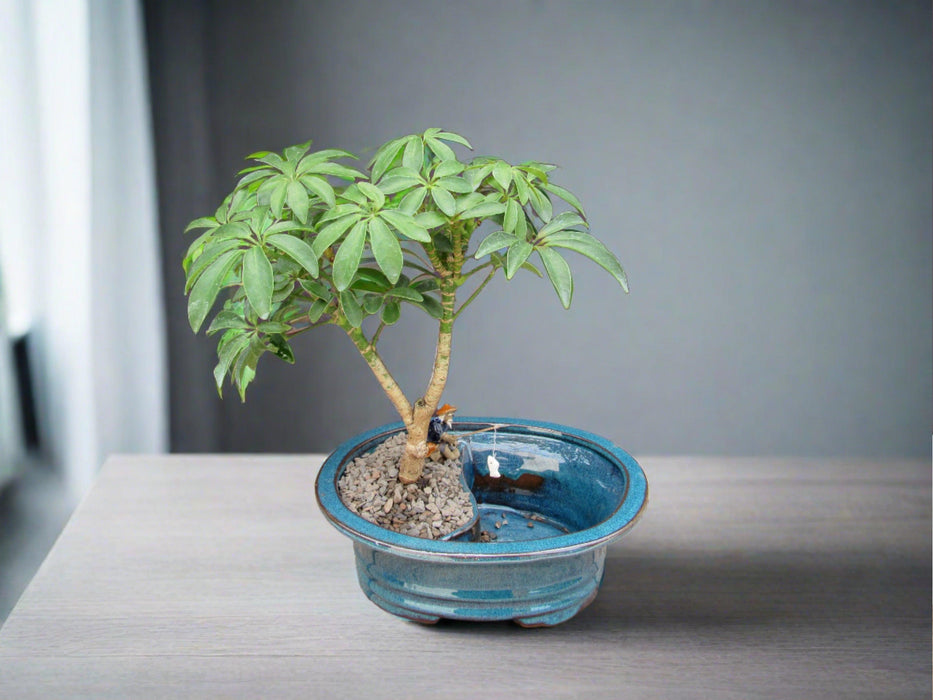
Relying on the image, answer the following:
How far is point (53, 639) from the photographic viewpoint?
0.94 metres

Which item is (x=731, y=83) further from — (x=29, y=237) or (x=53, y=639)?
(x=53, y=639)

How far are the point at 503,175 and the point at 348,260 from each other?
186 millimetres

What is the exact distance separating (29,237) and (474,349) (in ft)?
4.01

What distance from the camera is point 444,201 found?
838 millimetres

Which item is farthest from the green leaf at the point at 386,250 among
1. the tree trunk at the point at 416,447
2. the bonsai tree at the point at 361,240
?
the tree trunk at the point at 416,447

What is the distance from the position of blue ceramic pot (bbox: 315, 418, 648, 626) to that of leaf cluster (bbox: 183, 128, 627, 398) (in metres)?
0.22

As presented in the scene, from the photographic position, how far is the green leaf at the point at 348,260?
2.64ft

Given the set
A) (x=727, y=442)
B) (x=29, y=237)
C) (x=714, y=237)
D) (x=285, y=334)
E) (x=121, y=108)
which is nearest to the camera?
(x=285, y=334)

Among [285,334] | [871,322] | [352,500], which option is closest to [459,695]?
[352,500]

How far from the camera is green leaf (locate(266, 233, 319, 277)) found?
2.64ft

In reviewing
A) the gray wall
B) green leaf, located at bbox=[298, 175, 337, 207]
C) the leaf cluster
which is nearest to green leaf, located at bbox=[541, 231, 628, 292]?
the leaf cluster

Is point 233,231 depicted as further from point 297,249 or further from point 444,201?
point 444,201

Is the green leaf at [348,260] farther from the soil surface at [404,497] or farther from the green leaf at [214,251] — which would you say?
the soil surface at [404,497]

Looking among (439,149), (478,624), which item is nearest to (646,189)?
(439,149)
